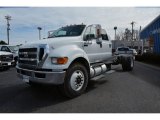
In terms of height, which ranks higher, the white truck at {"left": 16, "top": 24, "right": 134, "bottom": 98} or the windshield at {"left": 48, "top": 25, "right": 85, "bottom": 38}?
the windshield at {"left": 48, "top": 25, "right": 85, "bottom": 38}


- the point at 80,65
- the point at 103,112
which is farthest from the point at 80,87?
the point at 103,112

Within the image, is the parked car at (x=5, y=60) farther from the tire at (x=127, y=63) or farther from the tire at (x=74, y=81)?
the tire at (x=74, y=81)

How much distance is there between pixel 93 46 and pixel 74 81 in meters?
1.76

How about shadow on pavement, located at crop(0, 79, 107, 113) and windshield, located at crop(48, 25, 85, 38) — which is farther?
windshield, located at crop(48, 25, 85, 38)

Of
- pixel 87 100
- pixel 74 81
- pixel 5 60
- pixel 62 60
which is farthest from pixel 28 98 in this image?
pixel 5 60

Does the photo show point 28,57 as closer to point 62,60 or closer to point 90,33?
point 62,60

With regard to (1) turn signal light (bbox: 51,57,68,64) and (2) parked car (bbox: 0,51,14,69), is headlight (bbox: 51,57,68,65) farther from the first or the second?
(2) parked car (bbox: 0,51,14,69)

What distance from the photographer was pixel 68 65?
5336 mm

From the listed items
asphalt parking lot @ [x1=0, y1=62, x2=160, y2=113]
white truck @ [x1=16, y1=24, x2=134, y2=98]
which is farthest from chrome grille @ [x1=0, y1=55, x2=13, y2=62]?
white truck @ [x1=16, y1=24, x2=134, y2=98]

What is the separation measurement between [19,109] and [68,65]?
1673mm

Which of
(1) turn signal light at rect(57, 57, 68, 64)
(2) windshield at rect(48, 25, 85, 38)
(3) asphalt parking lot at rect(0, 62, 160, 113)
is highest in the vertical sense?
(2) windshield at rect(48, 25, 85, 38)

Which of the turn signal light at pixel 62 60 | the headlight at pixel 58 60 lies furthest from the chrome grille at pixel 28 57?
the turn signal light at pixel 62 60

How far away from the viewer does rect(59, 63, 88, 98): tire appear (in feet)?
17.6

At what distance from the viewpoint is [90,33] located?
680 centimetres
